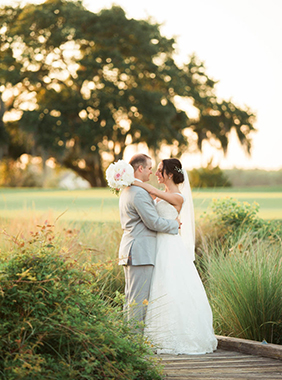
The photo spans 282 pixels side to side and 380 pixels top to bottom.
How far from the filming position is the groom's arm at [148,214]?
15.5 ft

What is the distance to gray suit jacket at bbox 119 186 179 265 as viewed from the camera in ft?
15.6

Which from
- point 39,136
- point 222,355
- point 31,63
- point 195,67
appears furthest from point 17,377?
point 195,67

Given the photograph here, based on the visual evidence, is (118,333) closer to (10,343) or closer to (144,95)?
(10,343)

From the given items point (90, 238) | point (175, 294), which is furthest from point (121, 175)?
point (90, 238)

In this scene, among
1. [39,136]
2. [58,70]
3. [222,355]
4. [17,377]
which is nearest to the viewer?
[17,377]

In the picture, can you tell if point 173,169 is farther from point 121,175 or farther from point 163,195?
point 121,175

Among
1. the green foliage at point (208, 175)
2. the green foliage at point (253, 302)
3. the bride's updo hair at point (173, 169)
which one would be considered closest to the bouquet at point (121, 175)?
the bride's updo hair at point (173, 169)

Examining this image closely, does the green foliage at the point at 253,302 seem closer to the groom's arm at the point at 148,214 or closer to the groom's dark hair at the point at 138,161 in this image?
the groom's arm at the point at 148,214

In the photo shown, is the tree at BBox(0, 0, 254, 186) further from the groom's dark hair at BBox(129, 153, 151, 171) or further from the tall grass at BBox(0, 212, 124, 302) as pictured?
the groom's dark hair at BBox(129, 153, 151, 171)

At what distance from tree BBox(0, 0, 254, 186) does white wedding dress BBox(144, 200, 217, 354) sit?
18.4 metres

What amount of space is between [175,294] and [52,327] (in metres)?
2.06

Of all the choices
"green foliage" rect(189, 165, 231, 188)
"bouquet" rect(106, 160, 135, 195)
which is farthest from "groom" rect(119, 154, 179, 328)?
"green foliage" rect(189, 165, 231, 188)

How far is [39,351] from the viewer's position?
3006 mm

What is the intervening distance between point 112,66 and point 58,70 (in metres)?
2.83
